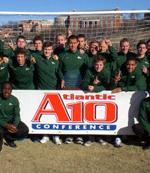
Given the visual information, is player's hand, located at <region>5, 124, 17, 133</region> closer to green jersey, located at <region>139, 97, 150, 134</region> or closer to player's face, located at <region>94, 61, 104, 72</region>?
player's face, located at <region>94, 61, 104, 72</region>

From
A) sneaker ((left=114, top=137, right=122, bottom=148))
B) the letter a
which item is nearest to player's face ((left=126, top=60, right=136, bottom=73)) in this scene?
sneaker ((left=114, top=137, right=122, bottom=148))

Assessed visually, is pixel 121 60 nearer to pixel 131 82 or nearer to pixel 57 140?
pixel 131 82

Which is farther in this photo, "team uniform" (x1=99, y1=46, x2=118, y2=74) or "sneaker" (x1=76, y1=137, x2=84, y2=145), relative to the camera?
"team uniform" (x1=99, y1=46, x2=118, y2=74)

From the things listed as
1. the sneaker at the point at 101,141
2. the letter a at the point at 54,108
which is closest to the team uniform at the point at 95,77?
the letter a at the point at 54,108

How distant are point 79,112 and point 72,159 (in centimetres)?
128

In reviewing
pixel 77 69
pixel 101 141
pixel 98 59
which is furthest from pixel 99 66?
pixel 101 141

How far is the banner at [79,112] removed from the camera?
930 centimetres

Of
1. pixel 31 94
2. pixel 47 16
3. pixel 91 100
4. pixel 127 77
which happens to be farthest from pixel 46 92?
pixel 47 16

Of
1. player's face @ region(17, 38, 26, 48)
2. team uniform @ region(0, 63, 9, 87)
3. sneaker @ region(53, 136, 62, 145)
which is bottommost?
sneaker @ region(53, 136, 62, 145)

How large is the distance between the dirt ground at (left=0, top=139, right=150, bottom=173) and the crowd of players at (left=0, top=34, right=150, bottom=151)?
38 cm

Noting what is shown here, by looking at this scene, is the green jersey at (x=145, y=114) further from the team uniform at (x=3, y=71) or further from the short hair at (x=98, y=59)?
the team uniform at (x=3, y=71)

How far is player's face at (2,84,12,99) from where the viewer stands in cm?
882

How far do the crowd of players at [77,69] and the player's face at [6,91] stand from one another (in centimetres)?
51

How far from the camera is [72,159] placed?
27.3 feet
